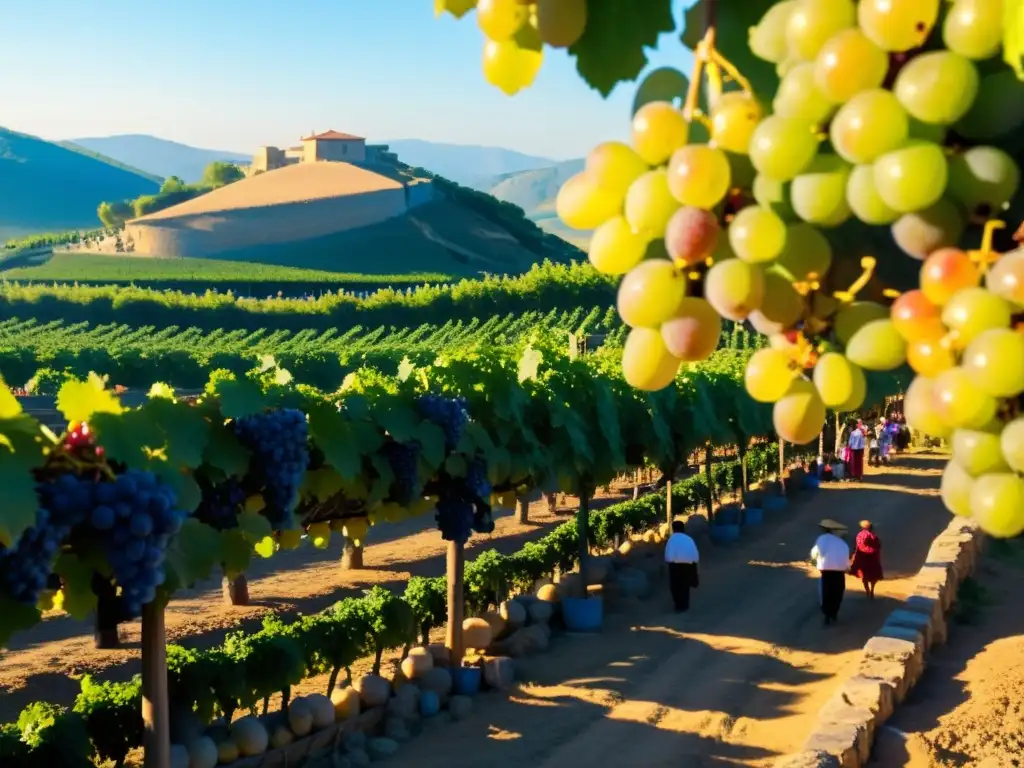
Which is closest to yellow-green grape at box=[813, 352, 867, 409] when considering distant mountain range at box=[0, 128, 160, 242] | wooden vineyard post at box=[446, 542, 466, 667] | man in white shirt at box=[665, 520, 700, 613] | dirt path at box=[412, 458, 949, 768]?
dirt path at box=[412, 458, 949, 768]

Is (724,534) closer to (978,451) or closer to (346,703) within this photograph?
(346,703)

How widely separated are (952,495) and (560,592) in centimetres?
1147

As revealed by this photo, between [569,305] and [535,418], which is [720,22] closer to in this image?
[535,418]

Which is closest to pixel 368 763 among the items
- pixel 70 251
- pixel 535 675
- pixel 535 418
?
pixel 535 675

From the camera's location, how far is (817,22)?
869mm

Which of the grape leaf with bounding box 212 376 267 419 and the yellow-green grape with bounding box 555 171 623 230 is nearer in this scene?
the yellow-green grape with bounding box 555 171 623 230

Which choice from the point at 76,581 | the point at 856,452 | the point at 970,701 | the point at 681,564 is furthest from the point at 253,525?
the point at 856,452

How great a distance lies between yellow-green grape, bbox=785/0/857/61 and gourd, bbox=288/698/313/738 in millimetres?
7934

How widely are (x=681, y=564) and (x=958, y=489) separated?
11433 millimetres

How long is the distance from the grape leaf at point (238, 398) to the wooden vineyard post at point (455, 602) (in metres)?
4.19

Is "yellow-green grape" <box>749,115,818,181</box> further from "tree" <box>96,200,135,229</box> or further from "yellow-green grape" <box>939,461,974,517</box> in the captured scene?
"tree" <box>96,200,135,229</box>

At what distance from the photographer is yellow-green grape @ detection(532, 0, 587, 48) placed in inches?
41.4

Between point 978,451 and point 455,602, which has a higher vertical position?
point 978,451

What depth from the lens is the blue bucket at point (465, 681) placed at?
9.70 meters
